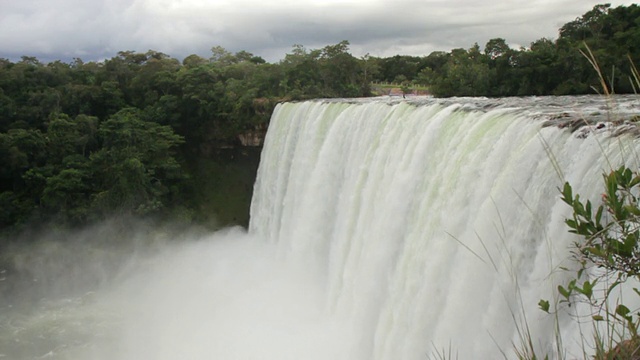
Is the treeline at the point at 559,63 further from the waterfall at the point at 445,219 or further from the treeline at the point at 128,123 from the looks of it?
the waterfall at the point at 445,219

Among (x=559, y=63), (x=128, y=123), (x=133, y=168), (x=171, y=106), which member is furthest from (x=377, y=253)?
(x=171, y=106)

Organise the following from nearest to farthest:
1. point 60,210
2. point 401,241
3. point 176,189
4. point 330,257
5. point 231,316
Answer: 1. point 401,241
2. point 330,257
3. point 231,316
4. point 60,210
5. point 176,189

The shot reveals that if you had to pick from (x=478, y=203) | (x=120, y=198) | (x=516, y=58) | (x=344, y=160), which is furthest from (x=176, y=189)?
(x=478, y=203)

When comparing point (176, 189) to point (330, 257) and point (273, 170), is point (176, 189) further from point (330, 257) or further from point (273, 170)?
point (330, 257)

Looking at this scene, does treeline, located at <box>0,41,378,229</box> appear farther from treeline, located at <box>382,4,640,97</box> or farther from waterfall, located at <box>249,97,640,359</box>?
waterfall, located at <box>249,97,640,359</box>

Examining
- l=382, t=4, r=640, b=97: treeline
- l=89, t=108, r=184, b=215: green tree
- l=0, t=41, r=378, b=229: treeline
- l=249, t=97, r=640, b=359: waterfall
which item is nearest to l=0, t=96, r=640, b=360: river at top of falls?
l=249, t=97, r=640, b=359: waterfall

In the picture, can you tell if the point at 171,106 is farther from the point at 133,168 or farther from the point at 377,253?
the point at 377,253

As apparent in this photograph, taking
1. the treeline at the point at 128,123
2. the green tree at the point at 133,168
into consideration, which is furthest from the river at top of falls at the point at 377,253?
the treeline at the point at 128,123
